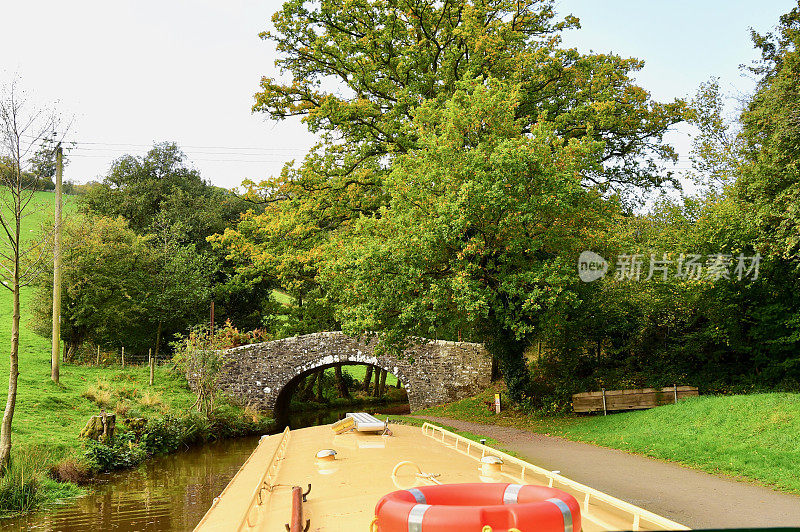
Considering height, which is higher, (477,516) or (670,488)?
(477,516)

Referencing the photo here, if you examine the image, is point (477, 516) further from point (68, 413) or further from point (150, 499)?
point (68, 413)

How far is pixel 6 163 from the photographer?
12.0 meters

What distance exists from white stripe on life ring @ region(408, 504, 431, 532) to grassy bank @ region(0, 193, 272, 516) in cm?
1048

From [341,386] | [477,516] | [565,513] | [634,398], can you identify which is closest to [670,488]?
[565,513]

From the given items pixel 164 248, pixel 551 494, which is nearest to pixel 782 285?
pixel 551 494

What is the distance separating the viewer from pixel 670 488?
937 centimetres

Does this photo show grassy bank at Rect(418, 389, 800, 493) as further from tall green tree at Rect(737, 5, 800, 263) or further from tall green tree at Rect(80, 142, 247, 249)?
tall green tree at Rect(80, 142, 247, 249)

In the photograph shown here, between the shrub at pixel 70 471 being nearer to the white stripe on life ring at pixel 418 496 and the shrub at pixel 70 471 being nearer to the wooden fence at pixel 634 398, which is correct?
the white stripe on life ring at pixel 418 496

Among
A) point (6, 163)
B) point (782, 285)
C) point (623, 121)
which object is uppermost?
point (623, 121)

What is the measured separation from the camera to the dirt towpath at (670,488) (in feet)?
25.0

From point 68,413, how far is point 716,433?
51.2 feet

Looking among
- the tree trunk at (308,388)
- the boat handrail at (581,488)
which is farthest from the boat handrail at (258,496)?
the tree trunk at (308,388)

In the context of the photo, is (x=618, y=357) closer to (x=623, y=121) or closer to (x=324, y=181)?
(x=623, y=121)

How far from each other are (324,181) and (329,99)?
2.98m
